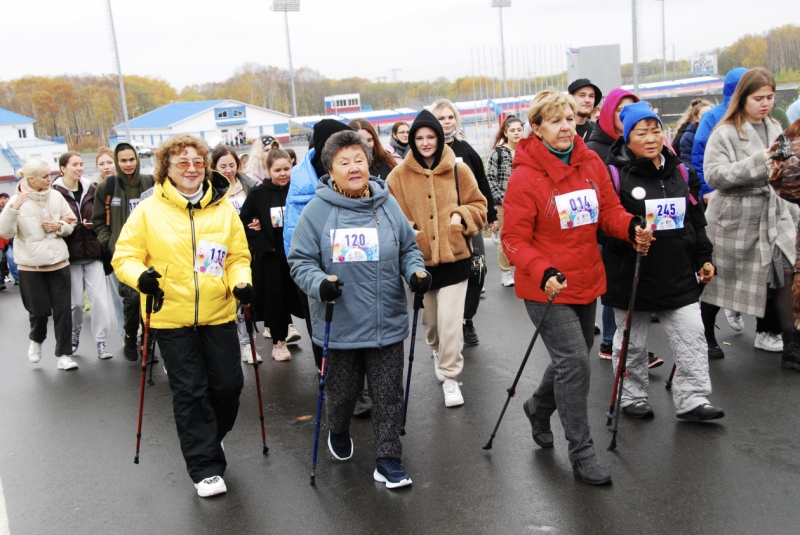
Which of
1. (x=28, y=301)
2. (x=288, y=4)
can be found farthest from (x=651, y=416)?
(x=288, y=4)

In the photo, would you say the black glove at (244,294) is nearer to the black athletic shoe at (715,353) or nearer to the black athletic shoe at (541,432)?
the black athletic shoe at (541,432)

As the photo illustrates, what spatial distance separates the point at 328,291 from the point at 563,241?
56.0 inches

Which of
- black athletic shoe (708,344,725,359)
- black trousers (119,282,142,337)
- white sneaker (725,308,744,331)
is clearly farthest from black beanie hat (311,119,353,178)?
white sneaker (725,308,744,331)

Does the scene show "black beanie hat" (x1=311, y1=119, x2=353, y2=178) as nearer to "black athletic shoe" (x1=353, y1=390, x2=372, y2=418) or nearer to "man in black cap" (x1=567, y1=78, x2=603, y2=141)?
"black athletic shoe" (x1=353, y1=390, x2=372, y2=418)

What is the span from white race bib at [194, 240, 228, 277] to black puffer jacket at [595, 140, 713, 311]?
105 inches

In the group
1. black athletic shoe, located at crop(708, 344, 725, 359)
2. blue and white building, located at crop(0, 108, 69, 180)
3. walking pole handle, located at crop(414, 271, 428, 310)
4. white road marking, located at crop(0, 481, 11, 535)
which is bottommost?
white road marking, located at crop(0, 481, 11, 535)

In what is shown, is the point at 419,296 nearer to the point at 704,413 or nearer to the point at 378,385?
the point at 378,385

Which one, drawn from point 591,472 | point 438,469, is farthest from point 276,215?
point 591,472

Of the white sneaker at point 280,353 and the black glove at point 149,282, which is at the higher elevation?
the black glove at point 149,282

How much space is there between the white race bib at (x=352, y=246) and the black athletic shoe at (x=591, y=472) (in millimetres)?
1722

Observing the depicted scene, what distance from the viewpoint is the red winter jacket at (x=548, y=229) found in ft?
15.1

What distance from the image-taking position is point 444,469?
4926 millimetres

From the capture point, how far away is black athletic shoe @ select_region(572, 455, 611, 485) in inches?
176

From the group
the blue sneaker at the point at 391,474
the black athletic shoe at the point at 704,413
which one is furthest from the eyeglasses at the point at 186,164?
the black athletic shoe at the point at 704,413
